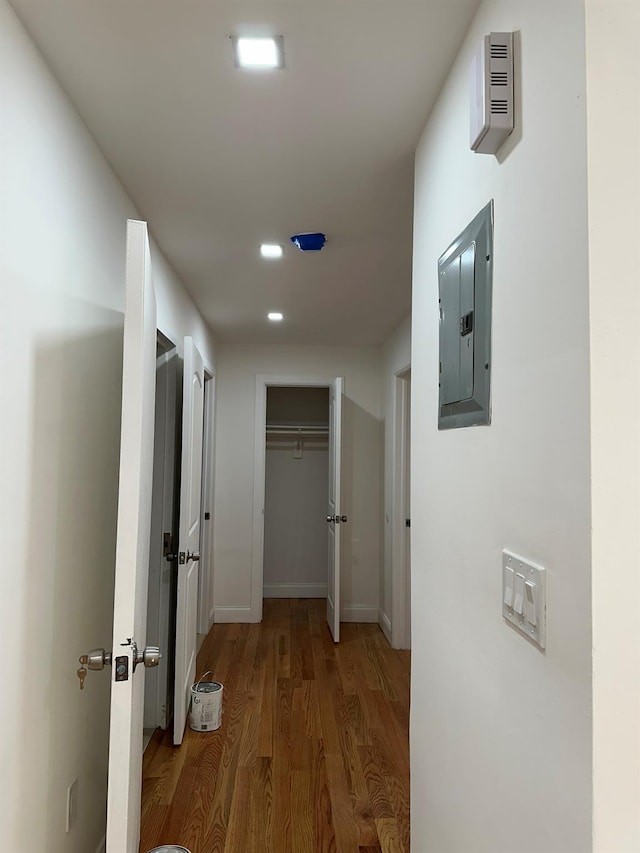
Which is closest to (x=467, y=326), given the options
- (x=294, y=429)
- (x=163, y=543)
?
(x=163, y=543)

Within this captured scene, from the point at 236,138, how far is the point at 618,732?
1.82 meters

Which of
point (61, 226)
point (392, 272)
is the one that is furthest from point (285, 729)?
point (61, 226)

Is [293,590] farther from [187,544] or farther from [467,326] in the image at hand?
[467,326]

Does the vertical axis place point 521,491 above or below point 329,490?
above

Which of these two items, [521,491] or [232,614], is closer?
[521,491]

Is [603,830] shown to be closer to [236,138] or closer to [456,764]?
[456,764]

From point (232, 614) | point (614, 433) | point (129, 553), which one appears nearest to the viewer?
point (614, 433)

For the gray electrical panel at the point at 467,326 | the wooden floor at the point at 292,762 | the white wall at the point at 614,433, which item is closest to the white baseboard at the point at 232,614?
the wooden floor at the point at 292,762

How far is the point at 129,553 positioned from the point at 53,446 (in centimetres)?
36

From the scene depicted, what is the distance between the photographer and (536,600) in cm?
97

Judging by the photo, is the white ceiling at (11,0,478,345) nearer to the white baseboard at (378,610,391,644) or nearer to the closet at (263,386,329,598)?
the white baseboard at (378,610,391,644)

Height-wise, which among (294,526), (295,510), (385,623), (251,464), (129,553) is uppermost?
(251,464)

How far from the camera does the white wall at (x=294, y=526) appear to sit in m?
6.06

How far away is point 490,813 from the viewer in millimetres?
1172
